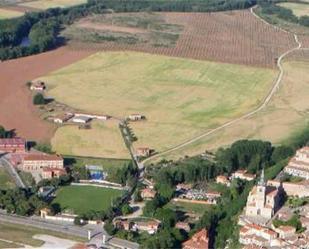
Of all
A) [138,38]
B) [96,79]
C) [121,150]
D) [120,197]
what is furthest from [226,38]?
[120,197]

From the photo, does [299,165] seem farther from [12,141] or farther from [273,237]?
[12,141]

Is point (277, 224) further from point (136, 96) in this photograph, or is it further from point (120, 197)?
point (136, 96)

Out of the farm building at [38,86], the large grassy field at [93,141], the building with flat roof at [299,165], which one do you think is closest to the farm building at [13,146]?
the large grassy field at [93,141]

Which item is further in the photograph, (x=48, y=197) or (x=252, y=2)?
(x=252, y=2)

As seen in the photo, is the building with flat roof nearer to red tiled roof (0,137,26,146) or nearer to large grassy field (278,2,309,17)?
red tiled roof (0,137,26,146)

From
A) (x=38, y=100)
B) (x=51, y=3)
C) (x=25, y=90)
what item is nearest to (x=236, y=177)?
(x=38, y=100)
